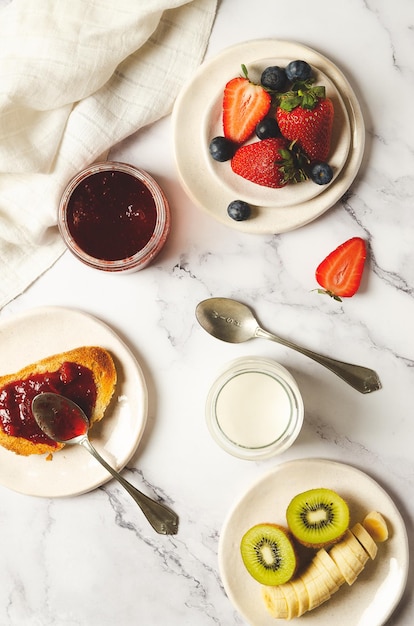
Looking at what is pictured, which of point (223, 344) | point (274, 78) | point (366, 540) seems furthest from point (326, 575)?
point (274, 78)

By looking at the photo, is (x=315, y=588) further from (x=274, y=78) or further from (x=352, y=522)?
(x=274, y=78)

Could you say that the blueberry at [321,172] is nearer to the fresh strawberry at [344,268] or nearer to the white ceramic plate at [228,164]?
the white ceramic plate at [228,164]

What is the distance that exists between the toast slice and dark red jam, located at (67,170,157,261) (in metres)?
0.24

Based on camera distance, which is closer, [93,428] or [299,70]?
[299,70]

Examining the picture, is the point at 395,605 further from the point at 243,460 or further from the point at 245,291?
the point at 245,291

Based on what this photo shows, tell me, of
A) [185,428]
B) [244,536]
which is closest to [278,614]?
[244,536]

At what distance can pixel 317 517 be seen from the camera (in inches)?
51.6

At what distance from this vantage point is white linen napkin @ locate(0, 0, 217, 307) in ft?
4.24

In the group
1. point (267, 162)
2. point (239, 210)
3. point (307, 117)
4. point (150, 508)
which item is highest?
point (307, 117)

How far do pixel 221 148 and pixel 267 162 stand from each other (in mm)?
102

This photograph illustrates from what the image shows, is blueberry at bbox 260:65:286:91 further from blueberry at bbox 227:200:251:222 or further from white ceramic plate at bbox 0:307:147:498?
white ceramic plate at bbox 0:307:147:498

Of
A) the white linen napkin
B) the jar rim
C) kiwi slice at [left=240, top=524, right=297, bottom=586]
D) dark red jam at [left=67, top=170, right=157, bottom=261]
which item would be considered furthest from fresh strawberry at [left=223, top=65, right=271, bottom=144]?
kiwi slice at [left=240, top=524, right=297, bottom=586]

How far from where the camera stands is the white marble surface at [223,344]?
1.37 metres

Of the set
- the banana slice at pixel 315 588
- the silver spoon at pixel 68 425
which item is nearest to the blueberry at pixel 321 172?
the silver spoon at pixel 68 425
